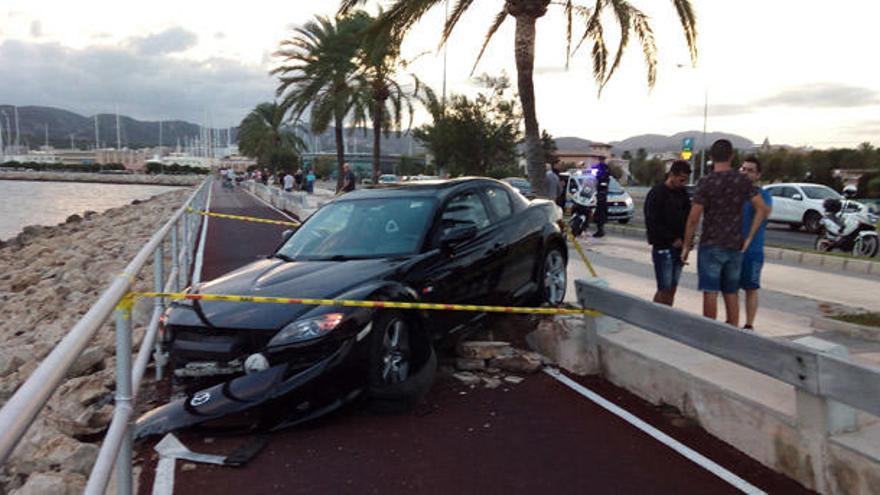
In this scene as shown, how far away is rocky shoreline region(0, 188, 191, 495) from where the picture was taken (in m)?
4.66

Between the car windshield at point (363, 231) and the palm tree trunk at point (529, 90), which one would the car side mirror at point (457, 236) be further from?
the palm tree trunk at point (529, 90)

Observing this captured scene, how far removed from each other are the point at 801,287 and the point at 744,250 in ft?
16.4

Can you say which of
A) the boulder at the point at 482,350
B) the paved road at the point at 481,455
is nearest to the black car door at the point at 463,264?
the boulder at the point at 482,350

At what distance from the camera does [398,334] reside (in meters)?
5.16

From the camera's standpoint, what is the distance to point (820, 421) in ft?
12.7

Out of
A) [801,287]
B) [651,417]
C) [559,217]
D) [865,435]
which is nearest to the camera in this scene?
[865,435]

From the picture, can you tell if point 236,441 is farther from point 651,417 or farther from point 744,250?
point 744,250

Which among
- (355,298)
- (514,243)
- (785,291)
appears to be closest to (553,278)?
(514,243)

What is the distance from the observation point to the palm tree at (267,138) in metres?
72.2

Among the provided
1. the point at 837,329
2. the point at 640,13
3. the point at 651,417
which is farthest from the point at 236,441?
the point at 640,13

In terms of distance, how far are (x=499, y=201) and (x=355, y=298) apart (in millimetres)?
2616

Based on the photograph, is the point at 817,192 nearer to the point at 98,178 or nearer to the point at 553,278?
the point at 553,278

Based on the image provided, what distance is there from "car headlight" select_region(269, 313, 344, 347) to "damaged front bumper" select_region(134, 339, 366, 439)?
0.15 meters

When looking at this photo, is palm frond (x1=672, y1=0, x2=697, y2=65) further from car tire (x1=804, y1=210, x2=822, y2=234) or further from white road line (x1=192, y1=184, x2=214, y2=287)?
car tire (x1=804, y1=210, x2=822, y2=234)
